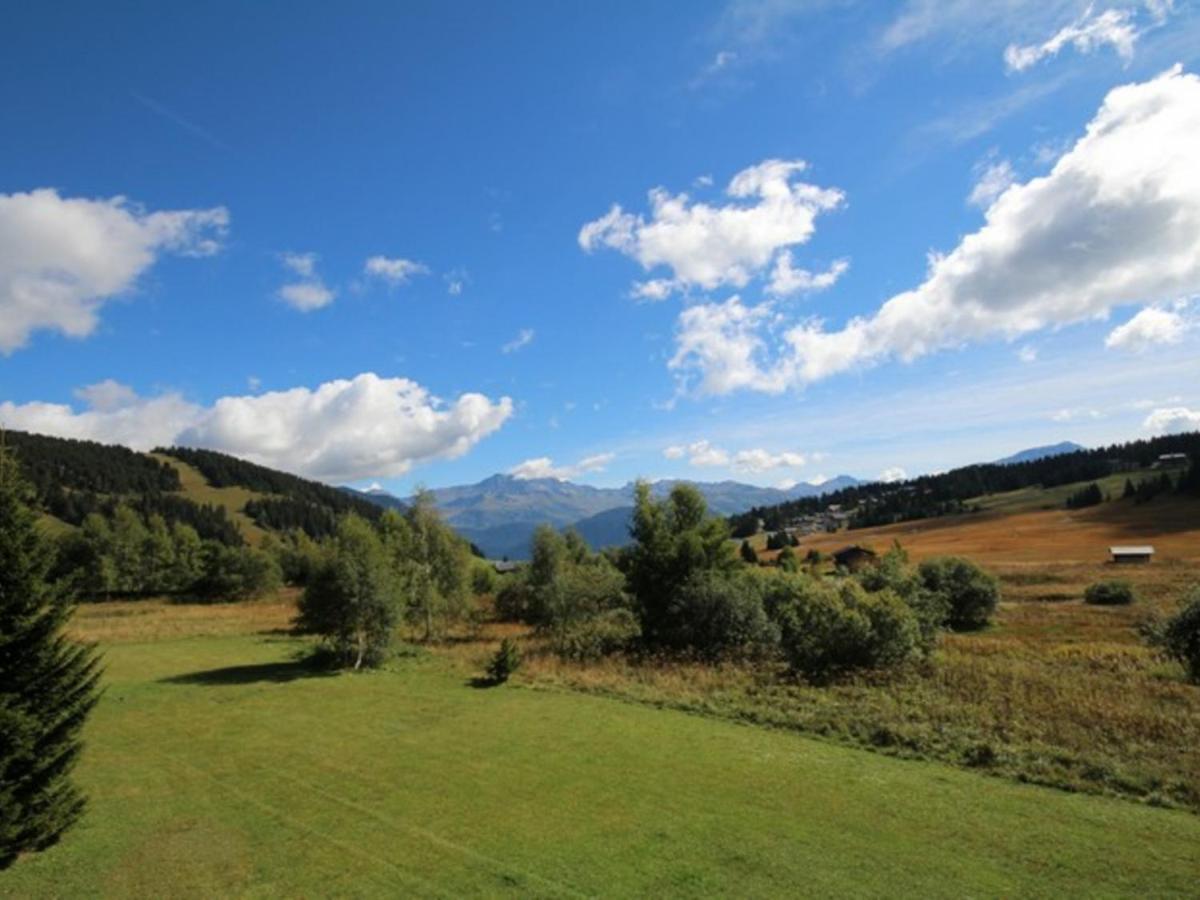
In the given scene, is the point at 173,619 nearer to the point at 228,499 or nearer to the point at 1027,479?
the point at 228,499

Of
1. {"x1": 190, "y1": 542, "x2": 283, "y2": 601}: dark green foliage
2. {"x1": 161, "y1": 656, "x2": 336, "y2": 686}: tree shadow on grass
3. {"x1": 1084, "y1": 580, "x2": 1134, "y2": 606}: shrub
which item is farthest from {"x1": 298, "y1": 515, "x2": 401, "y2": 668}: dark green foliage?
{"x1": 1084, "y1": 580, "x2": 1134, "y2": 606}: shrub

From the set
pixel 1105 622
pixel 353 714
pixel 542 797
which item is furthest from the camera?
pixel 1105 622

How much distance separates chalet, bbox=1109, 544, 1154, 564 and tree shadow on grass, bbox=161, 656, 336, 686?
10011 cm

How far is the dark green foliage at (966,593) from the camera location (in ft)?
151

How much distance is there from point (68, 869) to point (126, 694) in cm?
1813

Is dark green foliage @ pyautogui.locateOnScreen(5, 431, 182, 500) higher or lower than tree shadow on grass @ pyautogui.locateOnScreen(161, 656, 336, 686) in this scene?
higher

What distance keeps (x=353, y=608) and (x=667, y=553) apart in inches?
675

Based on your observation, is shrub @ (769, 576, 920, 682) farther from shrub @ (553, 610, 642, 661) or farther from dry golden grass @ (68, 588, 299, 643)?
dry golden grass @ (68, 588, 299, 643)

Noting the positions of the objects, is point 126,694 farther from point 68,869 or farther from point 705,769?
point 705,769

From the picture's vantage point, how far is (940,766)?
15828mm

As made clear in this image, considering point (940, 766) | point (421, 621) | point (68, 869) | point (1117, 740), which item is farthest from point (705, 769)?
point (421, 621)

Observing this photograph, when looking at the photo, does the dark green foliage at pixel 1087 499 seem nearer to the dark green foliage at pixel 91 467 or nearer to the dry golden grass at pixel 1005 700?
the dry golden grass at pixel 1005 700

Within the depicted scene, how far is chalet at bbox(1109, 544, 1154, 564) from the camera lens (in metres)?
87.9

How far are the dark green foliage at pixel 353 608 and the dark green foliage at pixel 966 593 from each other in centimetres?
3514
